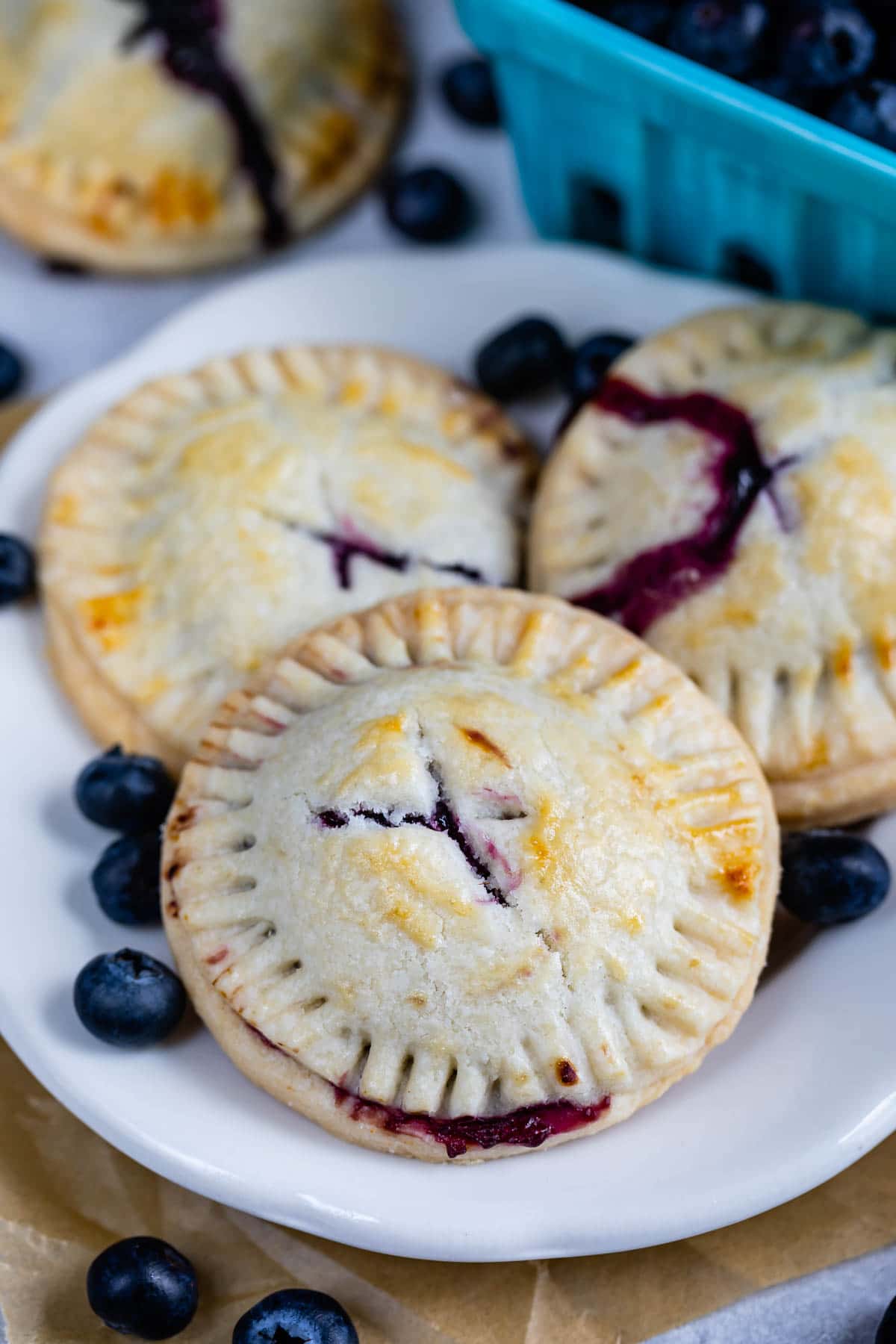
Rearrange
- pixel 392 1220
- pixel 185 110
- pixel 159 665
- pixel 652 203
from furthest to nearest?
1. pixel 185 110
2. pixel 652 203
3. pixel 159 665
4. pixel 392 1220

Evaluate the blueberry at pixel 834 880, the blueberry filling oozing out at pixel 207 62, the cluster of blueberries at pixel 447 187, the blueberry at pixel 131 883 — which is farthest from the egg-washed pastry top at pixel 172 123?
the blueberry at pixel 834 880

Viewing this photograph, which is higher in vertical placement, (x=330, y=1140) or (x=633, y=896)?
(x=633, y=896)

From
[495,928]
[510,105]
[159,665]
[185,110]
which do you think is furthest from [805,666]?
[185,110]

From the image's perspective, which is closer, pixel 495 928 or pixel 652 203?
pixel 495 928

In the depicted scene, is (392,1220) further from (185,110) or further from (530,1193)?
(185,110)

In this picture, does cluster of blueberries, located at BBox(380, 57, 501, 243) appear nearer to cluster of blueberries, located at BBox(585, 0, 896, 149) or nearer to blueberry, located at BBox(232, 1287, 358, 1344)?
cluster of blueberries, located at BBox(585, 0, 896, 149)

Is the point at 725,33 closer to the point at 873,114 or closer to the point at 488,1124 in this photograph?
the point at 873,114

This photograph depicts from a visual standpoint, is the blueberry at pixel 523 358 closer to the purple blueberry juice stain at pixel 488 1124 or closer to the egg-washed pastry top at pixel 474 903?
the egg-washed pastry top at pixel 474 903
